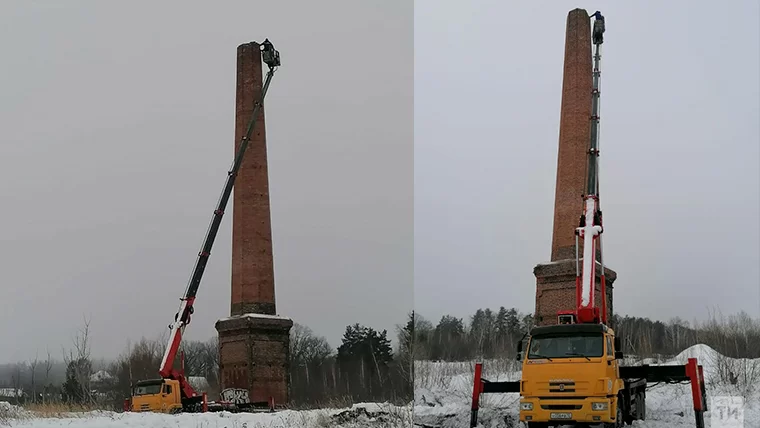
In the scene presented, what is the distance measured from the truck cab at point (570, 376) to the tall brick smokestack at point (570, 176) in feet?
30.2

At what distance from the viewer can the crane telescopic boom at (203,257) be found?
2102 centimetres

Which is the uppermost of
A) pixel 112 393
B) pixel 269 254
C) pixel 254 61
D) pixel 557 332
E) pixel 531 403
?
pixel 254 61

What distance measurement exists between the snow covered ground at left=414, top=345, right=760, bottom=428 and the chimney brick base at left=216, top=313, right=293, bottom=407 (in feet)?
18.2

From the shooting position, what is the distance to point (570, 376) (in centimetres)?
1173

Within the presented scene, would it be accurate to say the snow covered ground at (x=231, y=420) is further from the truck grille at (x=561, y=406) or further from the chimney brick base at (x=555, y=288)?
the chimney brick base at (x=555, y=288)

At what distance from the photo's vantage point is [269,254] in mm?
25469

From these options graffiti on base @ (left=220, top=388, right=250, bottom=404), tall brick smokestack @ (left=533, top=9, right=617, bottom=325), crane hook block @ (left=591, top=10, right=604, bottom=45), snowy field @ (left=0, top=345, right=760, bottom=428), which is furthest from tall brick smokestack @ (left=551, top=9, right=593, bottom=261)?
graffiti on base @ (left=220, top=388, right=250, bottom=404)

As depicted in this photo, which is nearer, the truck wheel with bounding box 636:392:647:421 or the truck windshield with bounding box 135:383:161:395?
the truck wheel with bounding box 636:392:647:421

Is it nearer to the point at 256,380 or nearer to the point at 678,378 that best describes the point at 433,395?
the point at 678,378

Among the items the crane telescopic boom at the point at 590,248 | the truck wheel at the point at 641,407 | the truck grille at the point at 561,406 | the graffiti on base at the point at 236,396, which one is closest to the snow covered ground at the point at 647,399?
the truck wheel at the point at 641,407

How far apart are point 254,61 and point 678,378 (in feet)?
62.6

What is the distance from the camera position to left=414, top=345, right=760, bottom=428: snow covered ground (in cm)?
1488

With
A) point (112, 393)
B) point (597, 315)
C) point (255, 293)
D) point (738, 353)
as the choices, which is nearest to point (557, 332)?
point (597, 315)

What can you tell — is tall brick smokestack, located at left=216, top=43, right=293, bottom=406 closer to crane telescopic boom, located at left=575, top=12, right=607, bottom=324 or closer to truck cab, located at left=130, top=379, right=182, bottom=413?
truck cab, located at left=130, top=379, right=182, bottom=413
